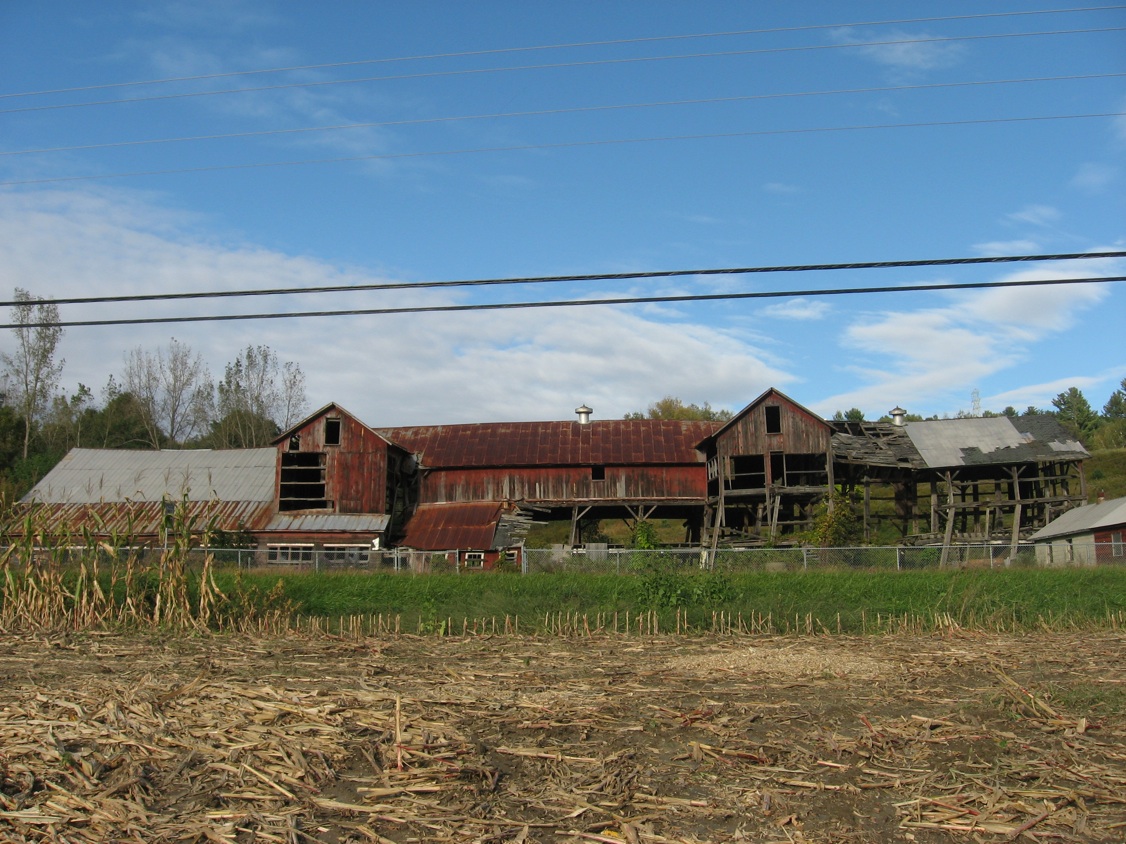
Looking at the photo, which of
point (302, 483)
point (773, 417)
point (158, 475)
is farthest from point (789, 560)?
point (158, 475)

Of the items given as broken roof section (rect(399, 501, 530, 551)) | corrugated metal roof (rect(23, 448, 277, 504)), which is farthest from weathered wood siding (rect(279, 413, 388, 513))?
corrugated metal roof (rect(23, 448, 277, 504))

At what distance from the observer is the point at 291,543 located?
39156 millimetres

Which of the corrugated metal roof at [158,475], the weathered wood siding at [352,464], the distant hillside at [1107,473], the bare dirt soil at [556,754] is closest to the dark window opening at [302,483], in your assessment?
the weathered wood siding at [352,464]

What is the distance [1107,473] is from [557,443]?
4945 cm

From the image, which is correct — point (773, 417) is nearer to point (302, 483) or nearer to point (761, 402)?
point (761, 402)

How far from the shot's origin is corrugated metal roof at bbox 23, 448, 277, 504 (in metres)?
42.3

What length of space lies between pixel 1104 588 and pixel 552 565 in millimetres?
15229

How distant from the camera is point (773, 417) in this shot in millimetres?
41188

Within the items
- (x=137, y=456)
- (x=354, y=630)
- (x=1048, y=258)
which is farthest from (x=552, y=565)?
(x=137, y=456)

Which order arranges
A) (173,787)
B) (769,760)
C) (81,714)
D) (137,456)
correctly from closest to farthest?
(173,787) → (769,760) → (81,714) → (137,456)

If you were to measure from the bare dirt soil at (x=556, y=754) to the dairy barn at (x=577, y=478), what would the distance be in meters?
26.9

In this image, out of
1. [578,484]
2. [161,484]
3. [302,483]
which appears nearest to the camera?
[302,483]

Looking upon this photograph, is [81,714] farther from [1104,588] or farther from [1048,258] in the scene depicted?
[1104,588]

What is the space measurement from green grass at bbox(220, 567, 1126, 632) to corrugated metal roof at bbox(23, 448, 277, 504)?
1831 centimetres
